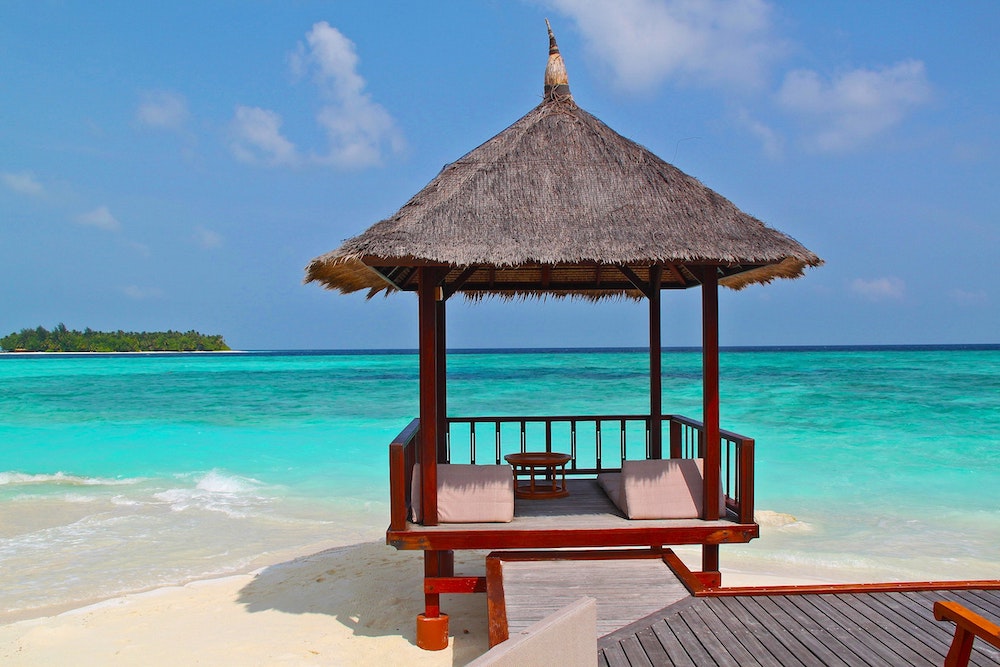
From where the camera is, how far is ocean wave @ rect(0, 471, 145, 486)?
1312 centimetres

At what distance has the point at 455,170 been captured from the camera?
547cm

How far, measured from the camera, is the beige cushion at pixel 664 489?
5160mm

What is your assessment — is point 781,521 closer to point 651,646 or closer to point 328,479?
point 651,646

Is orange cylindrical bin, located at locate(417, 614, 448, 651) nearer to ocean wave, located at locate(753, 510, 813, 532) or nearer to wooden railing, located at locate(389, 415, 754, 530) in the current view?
→ wooden railing, located at locate(389, 415, 754, 530)

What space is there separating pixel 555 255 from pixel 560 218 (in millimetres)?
421

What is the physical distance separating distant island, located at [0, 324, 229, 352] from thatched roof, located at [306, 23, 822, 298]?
301 ft

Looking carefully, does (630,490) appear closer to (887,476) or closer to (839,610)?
(839,610)

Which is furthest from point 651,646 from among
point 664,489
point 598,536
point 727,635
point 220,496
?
point 220,496

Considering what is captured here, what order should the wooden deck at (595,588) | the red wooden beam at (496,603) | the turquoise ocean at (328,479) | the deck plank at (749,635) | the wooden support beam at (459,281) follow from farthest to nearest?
the turquoise ocean at (328,479), the wooden support beam at (459,281), the wooden deck at (595,588), the red wooden beam at (496,603), the deck plank at (749,635)

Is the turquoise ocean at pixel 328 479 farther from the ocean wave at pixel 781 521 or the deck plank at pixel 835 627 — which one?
the deck plank at pixel 835 627

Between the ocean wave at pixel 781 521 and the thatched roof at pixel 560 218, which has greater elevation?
the thatched roof at pixel 560 218

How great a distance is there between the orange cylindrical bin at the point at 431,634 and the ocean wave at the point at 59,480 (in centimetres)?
990

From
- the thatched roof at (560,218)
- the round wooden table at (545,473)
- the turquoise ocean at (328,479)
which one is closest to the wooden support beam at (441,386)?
the round wooden table at (545,473)

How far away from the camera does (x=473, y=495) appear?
16.8 ft
